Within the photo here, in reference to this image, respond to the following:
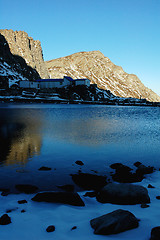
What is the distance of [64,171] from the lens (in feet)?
42.7

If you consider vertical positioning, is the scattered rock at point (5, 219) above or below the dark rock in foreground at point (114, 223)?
below

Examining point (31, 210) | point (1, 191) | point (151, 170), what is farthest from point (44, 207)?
point (151, 170)

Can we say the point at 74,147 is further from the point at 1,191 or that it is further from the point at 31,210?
the point at 31,210

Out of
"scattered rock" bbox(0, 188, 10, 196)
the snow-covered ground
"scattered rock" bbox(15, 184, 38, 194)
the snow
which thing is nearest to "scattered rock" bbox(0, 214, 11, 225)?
the snow-covered ground

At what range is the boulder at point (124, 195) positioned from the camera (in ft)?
26.6

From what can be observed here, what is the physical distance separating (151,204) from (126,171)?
4921 millimetres

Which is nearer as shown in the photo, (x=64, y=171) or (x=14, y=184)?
(x=14, y=184)

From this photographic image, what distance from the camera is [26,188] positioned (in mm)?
10102

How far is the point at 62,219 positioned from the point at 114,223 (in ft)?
7.04

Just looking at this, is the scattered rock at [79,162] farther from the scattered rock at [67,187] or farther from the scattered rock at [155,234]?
the scattered rock at [155,234]

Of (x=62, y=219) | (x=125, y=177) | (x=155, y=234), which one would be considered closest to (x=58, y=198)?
(x=62, y=219)

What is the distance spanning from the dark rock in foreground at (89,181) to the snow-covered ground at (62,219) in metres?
1.68

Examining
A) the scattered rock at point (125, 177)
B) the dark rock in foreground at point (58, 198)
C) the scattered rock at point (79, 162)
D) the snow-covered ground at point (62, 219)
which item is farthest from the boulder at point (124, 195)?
the scattered rock at point (79, 162)

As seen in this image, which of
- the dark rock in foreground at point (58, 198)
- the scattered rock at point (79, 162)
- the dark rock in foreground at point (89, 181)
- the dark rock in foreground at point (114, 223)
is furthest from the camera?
the scattered rock at point (79, 162)
